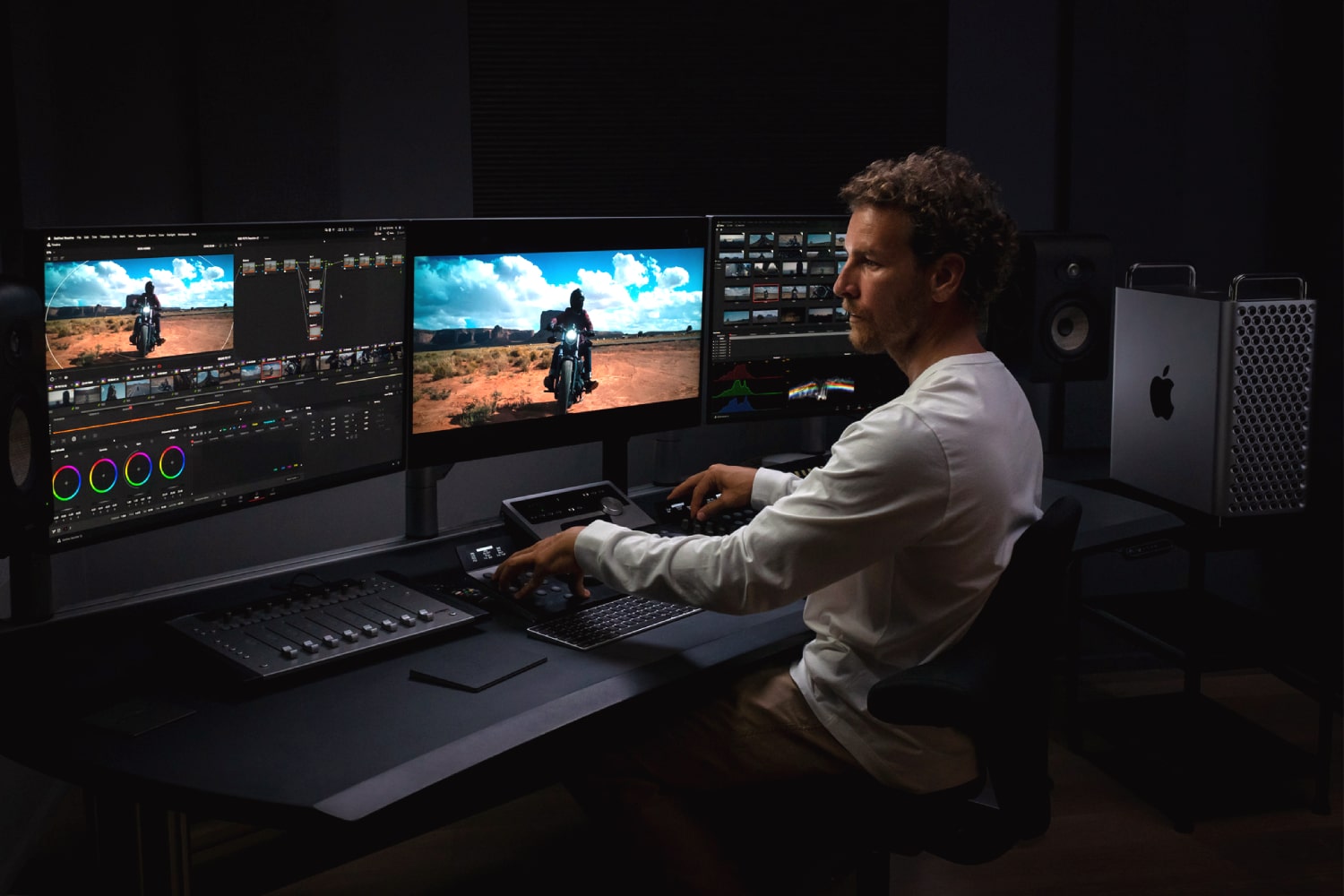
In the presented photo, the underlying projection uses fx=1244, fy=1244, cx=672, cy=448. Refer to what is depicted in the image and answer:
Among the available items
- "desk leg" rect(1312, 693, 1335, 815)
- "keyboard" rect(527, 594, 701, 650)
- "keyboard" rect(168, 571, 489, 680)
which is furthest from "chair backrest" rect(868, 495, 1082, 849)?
"desk leg" rect(1312, 693, 1335, 815)

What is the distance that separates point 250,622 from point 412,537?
579 millimetres

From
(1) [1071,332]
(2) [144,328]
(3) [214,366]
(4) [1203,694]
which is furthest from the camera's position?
(4) [1203,694]

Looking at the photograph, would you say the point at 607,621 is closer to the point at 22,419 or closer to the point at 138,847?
the point at 138,847

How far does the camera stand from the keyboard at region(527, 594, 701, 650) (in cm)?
187

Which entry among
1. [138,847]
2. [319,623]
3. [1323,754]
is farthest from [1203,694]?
[138,847]

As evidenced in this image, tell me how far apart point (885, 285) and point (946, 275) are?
9 cm

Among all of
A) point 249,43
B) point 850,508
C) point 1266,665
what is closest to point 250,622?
point 850,508

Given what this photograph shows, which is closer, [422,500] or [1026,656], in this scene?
[1026,656]

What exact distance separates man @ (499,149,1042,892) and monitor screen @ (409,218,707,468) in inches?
17.3

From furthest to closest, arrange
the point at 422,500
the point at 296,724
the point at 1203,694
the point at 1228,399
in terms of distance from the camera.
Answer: the point at 1203,694
the point at 1228,399
the point at 422,500
the point at 296,724

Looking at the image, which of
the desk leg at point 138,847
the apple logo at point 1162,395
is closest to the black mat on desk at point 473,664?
the desk leg at point 138,847

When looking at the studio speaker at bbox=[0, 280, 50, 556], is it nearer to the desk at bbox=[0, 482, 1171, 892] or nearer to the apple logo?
the desk at bbox=[0, 482, 1171, 892]

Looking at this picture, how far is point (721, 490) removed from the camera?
2.41m

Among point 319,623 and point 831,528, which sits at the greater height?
point 831,528
